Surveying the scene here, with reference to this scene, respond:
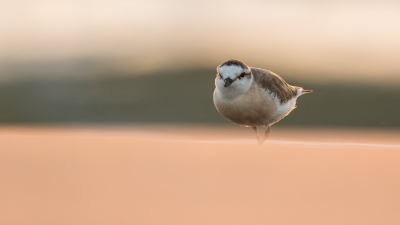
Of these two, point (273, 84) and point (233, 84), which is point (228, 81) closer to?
point (233, 84)

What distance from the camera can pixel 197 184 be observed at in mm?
3486

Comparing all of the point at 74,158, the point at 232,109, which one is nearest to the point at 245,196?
the point at 74,158

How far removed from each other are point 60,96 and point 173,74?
7.79 m

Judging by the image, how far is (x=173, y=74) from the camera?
27984 millimetres

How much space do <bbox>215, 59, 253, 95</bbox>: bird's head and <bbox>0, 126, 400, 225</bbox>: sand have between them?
4.33 feet

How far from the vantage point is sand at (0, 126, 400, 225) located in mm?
2732

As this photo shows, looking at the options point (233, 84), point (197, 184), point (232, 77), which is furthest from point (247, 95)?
point (197, 184)

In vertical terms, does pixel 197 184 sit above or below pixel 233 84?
below

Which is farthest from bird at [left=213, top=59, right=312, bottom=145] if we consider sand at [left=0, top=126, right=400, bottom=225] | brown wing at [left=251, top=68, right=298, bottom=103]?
sand at [left=0, top=126, right=400, bottom=225]

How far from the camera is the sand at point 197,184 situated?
2.73 metres

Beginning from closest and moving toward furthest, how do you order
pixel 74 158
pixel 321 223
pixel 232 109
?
1. pixel 321 223
2. pixel 74 158
3. pixel 232 109

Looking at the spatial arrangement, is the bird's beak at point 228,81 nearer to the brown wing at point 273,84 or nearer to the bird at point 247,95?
the bird at point 247,95

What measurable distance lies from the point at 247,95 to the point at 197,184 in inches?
125

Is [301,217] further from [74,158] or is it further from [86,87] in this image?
[86,87]
